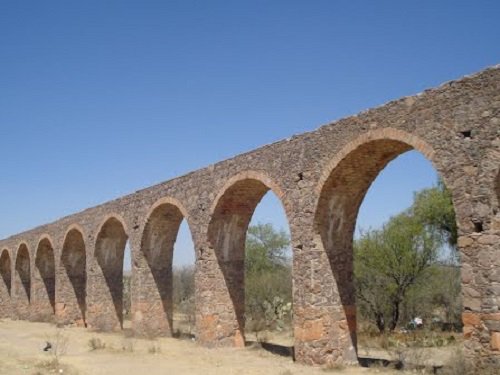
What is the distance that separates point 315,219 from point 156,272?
7389 millimetres

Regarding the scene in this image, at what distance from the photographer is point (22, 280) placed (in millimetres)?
27047

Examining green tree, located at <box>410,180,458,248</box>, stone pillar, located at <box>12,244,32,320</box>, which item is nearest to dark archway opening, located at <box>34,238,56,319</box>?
stone pillar, located at <box>12,244,32,320</box>

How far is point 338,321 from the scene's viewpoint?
1012cm

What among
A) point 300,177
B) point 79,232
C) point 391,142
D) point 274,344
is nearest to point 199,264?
point 274,344

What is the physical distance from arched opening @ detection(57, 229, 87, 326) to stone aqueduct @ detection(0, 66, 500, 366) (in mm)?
2545

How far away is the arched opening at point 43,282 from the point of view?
24.4m

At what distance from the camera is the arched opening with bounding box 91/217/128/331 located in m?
18.5

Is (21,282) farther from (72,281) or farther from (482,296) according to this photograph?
(482,296)

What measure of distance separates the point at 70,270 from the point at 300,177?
13.9 metres

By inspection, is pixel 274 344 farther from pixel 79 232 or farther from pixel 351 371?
pixel 79 232

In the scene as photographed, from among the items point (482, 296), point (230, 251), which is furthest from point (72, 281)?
point (482, 296)

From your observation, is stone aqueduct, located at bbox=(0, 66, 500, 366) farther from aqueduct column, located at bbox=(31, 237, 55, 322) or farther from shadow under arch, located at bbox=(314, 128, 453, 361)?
aqueduct column, located at bbox=(31, 237, 55, 322)

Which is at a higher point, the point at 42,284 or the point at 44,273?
the point at 44,273

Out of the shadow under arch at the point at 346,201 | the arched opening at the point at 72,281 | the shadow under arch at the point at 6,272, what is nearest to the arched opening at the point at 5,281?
the shadow under arch at the point at 6,272
